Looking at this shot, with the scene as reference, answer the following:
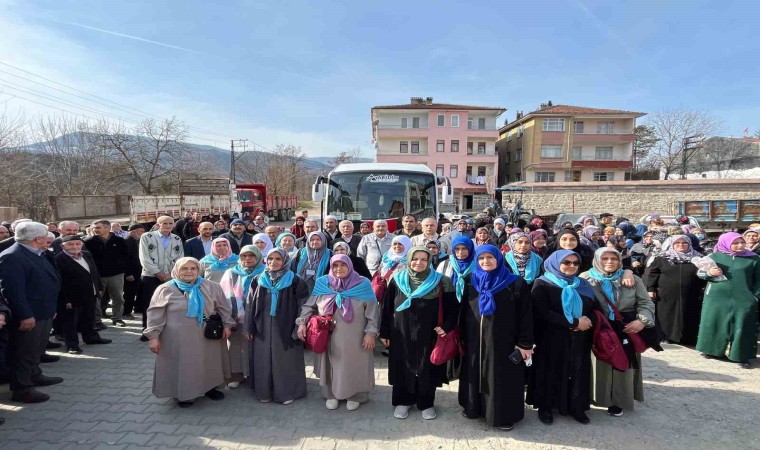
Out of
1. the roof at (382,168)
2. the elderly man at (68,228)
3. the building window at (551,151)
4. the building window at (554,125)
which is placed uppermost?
the building window at (554,125)

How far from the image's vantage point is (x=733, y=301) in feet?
15.2

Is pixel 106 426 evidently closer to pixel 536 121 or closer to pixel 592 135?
pixel 536 121

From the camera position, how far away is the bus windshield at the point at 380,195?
27.0ft

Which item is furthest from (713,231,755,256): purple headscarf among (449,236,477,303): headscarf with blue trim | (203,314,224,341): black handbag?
A: (203,314,224,341): black handbag

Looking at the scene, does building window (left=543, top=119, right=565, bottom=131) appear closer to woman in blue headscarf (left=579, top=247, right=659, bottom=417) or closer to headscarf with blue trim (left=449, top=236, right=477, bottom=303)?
woman in blue headscarf (left=579, top=247, right=659, bottom=417)

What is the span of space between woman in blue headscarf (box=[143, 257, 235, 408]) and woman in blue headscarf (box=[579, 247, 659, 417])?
3823 mm

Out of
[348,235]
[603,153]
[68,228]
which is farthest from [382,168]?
[603,153]

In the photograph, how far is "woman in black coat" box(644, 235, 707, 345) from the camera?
5.20 metres

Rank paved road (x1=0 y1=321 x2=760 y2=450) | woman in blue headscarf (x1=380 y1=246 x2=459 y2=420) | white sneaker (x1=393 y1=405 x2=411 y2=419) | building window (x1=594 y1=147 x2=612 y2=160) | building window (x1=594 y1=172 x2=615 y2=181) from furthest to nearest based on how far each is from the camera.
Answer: building window (x1=594 y1=172 x2=615 y2=181)
building window (x1=594 y1=147 x2=612 y2=160)
white sneaker (x1=393 y1=405 x2=411 y2=419)
woman in blue headscarf (x1=380 y1=246 x2=459 y2=420)
paved road (x1=0 y1=321 x2=760 y2=450)

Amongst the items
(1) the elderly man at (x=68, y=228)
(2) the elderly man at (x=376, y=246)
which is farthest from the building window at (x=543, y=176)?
(1) the elderly man at (x=68, y=228)

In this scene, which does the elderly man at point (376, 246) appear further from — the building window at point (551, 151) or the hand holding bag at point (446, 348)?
the building window at point (551, 151)

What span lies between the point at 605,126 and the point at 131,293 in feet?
144

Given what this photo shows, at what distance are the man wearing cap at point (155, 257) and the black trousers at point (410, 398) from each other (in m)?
4.22

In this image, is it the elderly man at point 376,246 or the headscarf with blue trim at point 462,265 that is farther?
the elderly man at point 376,246
